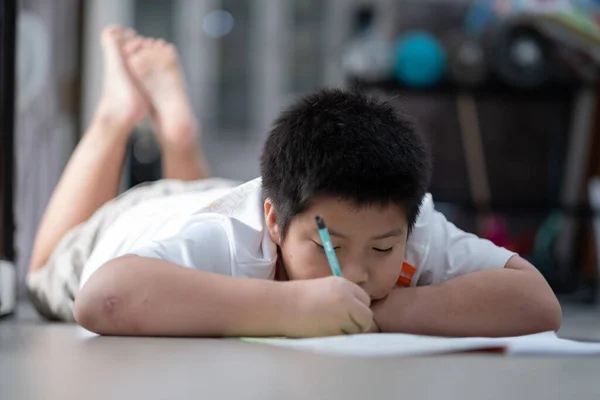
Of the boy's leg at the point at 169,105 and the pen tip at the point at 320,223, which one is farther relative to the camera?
the boy's leg at the point at 169,105

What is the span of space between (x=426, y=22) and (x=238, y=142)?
5.14 ft

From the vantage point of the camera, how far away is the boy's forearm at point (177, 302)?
0.97 metres

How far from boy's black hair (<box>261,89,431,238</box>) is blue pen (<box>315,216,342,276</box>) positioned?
0.04m

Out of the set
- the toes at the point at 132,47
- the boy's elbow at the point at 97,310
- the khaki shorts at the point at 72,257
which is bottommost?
the khaki shorts at the point at 72,257

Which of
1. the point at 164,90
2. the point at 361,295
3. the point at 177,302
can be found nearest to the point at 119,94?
the point at 164,90

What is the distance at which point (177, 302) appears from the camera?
0.98m

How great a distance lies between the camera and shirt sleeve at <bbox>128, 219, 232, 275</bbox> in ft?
3.50

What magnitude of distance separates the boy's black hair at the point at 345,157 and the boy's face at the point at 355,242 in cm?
1

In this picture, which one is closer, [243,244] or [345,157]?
[345,157]

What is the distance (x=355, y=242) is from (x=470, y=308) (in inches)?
7.8

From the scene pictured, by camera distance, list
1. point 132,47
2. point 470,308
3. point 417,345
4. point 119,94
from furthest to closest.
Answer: point 132,47, point 119,94, point 470,308, point 417,345

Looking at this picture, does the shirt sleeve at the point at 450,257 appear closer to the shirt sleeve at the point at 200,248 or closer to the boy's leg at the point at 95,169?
the shirt sleeve at the point at 200,248

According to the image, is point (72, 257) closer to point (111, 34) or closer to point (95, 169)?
point (95, 169)

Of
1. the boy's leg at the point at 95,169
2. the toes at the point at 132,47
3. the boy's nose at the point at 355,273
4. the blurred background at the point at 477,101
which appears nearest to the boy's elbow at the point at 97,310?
the boy's nose at the point at 355,273
